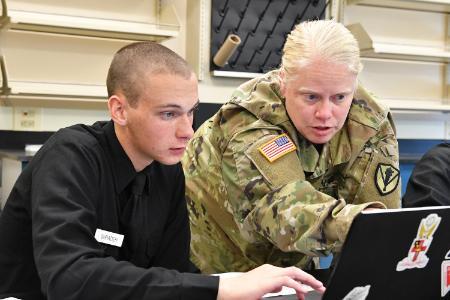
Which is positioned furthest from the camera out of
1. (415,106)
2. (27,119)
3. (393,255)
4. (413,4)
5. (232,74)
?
(413,4)

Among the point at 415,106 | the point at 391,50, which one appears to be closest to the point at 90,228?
the point at 391,50

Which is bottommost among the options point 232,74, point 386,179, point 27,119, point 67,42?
point 386,179

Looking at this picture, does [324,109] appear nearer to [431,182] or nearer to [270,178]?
[270,178]

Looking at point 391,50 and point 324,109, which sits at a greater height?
point 391,50

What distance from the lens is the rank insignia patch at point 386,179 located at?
132 centimetres

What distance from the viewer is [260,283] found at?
0.79 m

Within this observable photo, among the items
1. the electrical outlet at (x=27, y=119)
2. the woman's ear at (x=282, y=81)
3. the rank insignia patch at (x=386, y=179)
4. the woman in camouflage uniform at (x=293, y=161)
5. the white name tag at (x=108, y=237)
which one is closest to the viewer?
the white name tag at (x=108, y=237)

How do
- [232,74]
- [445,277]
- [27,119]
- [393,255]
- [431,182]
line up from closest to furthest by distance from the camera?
[393,255] < [445,277] < [431,182] < [27,119] < [232,74]

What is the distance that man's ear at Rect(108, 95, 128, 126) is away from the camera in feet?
3.45

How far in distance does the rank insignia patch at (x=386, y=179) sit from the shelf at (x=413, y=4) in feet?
7.18

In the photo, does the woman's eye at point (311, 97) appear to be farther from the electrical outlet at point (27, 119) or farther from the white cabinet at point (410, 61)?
the white cabinet at point (410, 61)

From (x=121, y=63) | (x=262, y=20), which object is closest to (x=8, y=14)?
(x=262, y=20)

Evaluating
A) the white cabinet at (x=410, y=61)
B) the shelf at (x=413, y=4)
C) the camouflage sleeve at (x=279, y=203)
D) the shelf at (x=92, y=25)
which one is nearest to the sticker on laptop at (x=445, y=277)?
the camouflage sleeve at (x=279, y=203)

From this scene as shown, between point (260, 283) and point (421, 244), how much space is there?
0.79 ft
